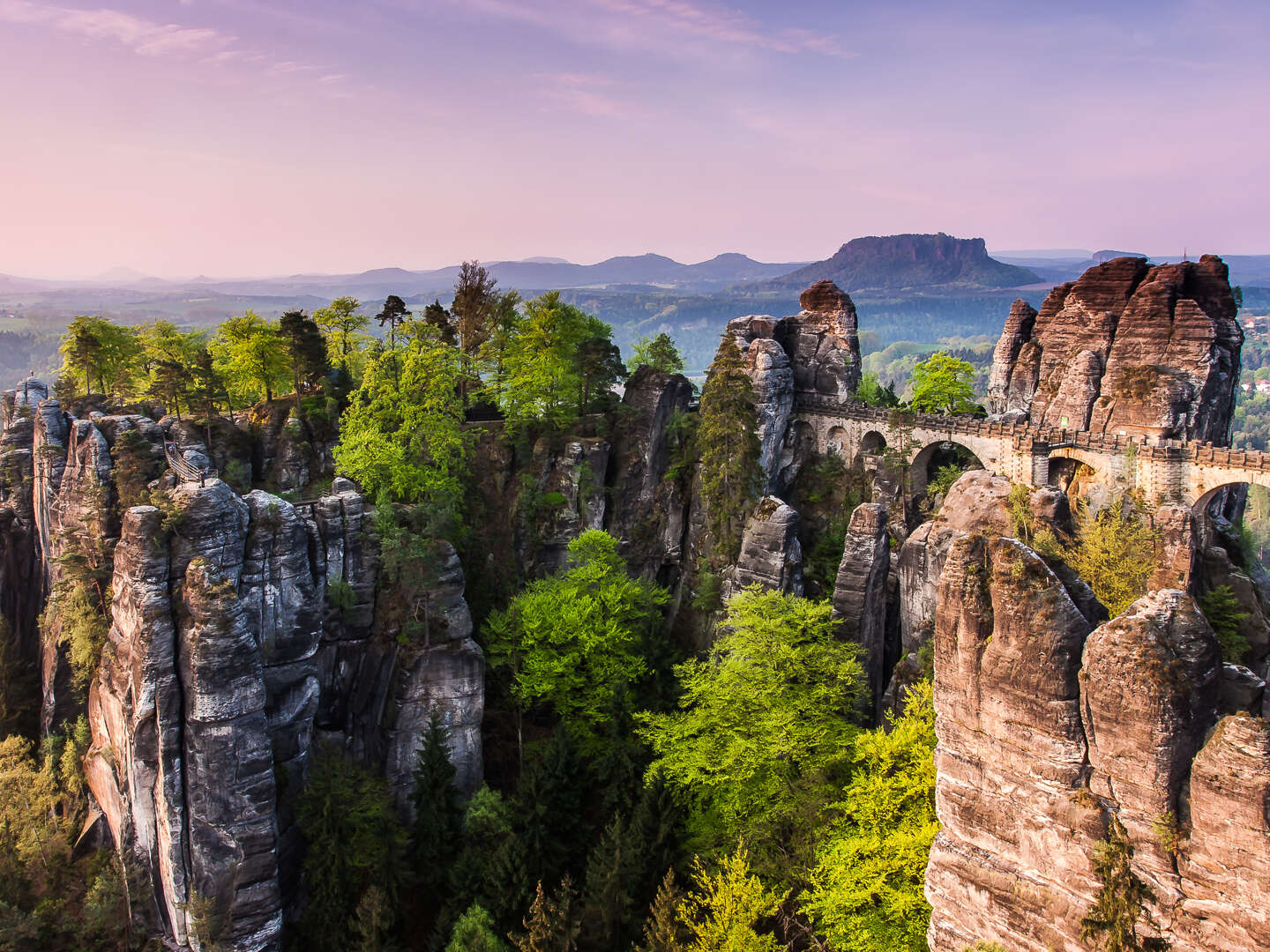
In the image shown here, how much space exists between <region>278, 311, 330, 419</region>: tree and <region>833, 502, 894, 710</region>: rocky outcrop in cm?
2769

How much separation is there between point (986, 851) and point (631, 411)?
30.4 m

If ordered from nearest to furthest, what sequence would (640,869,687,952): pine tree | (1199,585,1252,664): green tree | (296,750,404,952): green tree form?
(640,869,687,952): pine tree
(296,750,404,952): green tree
(1199,585,1252,664): green tree

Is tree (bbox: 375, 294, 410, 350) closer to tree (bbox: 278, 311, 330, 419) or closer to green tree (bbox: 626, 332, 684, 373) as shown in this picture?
tree (bbox: 278, 311, 330, 419)

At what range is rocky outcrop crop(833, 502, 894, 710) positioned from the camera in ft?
107

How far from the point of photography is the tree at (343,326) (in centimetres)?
4669

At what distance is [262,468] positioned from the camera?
3978cm

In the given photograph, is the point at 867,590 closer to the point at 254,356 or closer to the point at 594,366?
the point at 594,366

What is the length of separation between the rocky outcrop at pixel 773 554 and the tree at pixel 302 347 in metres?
23.5

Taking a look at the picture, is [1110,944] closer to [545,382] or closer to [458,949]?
[458,949]

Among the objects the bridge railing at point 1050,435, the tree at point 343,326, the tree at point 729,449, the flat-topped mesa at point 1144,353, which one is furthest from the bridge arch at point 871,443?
the tree at point 343,326

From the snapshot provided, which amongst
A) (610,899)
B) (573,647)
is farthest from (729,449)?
(610,899)

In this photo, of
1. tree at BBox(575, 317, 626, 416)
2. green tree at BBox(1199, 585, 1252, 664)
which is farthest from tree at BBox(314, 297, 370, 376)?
green tree at BBox(1199, 585, 1252, 664)

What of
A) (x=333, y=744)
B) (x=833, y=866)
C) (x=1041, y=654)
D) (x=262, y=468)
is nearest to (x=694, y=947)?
(x=833, y=866)

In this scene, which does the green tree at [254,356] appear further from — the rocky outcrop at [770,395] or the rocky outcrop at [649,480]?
the rocky outcrop at [770,395]
